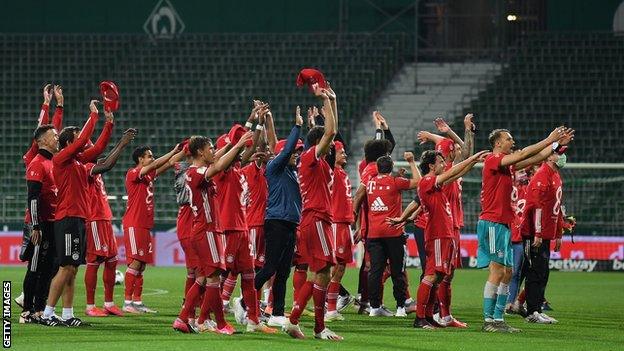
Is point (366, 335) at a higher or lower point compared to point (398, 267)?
lower

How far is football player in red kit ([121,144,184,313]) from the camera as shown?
16.8 m

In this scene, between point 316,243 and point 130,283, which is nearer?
point 316,243

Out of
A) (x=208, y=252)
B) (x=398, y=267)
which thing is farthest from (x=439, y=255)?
(x=208, y=252)

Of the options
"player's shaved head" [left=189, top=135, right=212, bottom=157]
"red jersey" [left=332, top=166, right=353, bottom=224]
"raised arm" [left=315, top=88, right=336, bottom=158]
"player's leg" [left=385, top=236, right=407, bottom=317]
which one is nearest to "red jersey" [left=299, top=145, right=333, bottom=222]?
"raised arm" [left=315, top=88, right=336, bottom=158]

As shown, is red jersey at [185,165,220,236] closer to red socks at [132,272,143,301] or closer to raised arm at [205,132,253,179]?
raised arm at [205,132,253,179]

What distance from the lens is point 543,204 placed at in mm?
16625

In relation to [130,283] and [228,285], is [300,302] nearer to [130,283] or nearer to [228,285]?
[228,285]

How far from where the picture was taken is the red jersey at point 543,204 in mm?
16609

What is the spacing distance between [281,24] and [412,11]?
4700 mm

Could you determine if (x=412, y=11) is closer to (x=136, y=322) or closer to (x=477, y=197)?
(x=477, y=197)

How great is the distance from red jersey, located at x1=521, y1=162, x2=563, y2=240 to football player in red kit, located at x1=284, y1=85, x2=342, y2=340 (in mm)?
4152

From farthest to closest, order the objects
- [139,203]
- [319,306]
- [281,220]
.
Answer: [139,203]
[281,220]
[319,306]

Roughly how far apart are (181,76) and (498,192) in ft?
86.5

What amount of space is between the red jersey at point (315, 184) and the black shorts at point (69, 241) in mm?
2657
